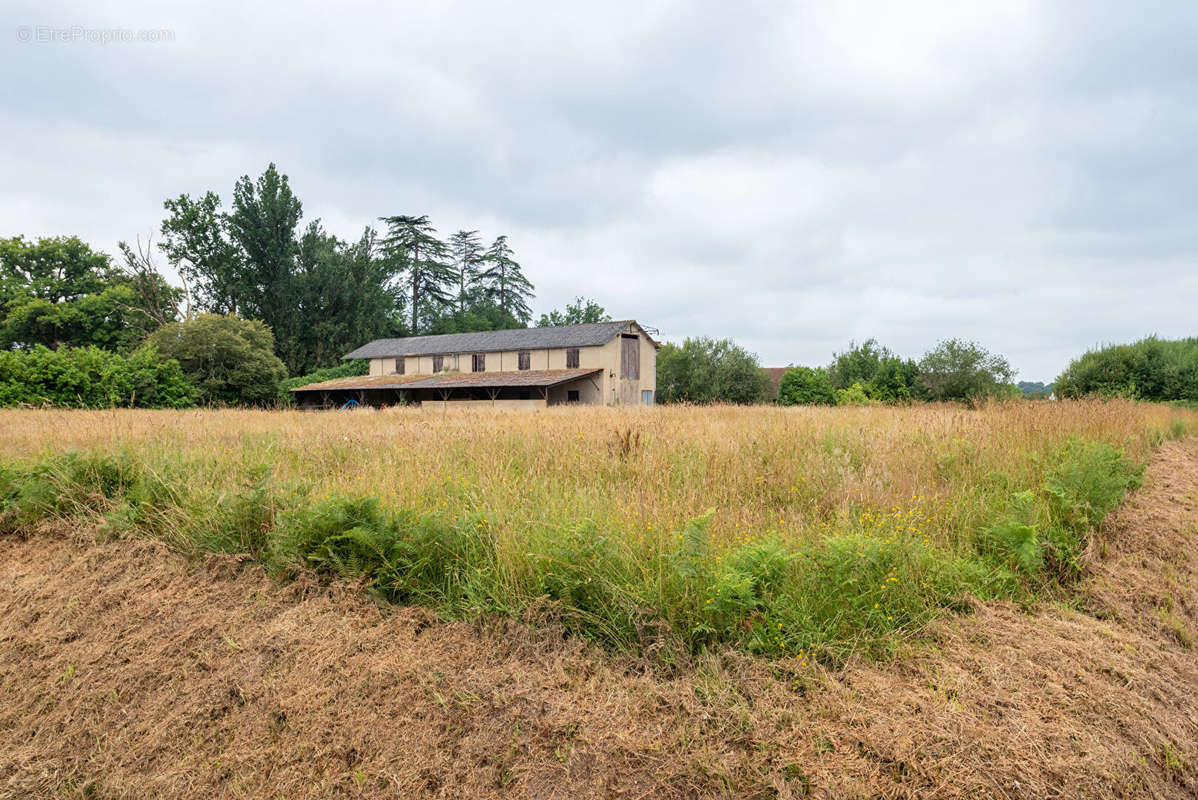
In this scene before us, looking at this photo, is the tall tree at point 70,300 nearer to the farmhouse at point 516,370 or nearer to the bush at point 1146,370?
the farmhouse at point 516,370

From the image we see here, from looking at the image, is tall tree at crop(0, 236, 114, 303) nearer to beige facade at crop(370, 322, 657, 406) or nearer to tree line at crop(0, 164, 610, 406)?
tree line at crop(0, 164, 610, 406)

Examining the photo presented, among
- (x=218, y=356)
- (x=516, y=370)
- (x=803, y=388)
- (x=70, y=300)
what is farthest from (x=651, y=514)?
(x=70, y=300)

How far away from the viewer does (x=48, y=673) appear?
3.84 metres

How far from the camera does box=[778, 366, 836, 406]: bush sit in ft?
162

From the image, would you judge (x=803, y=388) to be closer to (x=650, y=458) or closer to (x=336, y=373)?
(x=336, y=373)

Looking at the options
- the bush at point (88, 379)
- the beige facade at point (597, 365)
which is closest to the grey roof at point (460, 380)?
the beige facade at point (597, 365)

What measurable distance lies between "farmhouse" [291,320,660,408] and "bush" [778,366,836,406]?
15.6m

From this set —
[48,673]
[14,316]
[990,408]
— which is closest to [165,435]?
[48,673]

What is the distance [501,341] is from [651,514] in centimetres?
3706

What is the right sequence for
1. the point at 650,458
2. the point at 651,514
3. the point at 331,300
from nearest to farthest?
the point at 651,514
the point at 650,458
the point at 331,300

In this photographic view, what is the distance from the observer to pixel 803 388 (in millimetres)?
50000

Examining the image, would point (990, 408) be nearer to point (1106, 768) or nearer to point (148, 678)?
point (1106, 768)

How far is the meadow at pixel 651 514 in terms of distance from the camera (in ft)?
11.8

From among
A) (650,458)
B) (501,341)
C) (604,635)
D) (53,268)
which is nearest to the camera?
(604,635)
